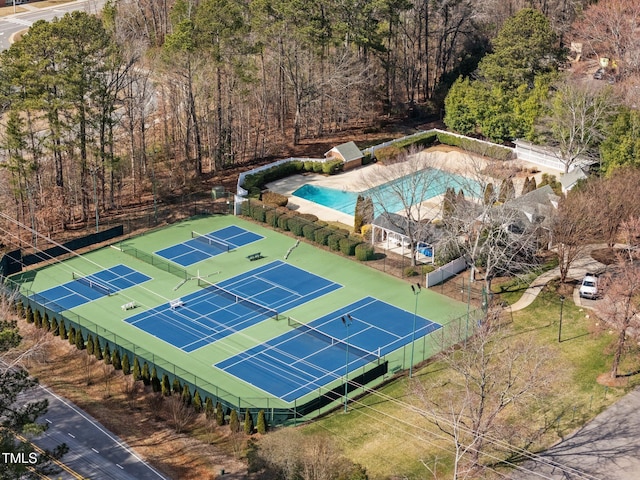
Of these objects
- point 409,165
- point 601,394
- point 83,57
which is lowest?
point 601,394

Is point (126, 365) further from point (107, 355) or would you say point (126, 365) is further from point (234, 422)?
point (234, 422)

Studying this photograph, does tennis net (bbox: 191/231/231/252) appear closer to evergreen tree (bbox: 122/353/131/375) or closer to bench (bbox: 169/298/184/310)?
bench (bbox: 169/298/184/310)

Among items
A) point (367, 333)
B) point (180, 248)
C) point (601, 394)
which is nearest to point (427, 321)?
point (367, 333)

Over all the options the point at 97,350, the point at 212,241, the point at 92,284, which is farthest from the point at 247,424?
the point at 212,241

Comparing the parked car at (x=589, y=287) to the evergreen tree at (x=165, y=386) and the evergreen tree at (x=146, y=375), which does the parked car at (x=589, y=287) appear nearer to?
the evergreen tree at (x=165, y=386)

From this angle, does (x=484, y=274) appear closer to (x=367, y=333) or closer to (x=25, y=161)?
(x=367, y=333)

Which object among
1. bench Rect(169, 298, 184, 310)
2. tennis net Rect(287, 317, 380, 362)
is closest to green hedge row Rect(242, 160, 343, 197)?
bench Rect(169, 298, 184, 310)

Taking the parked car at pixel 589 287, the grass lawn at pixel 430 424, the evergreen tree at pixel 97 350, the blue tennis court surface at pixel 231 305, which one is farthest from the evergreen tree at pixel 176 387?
the parked car at pixel 589 287
